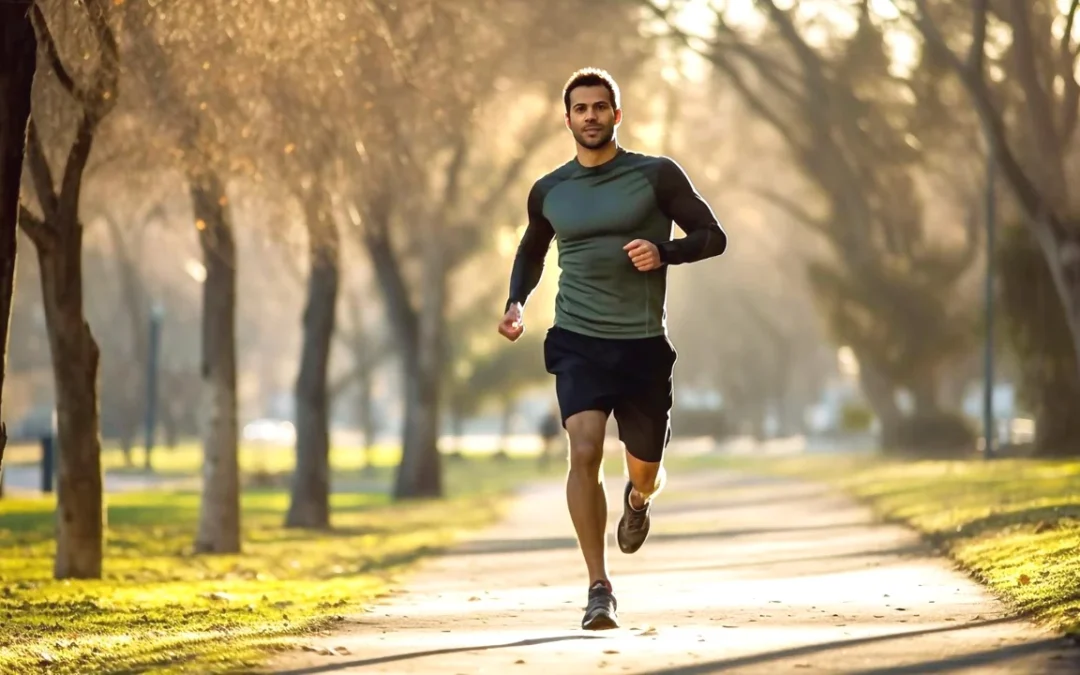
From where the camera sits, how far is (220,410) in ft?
66.1

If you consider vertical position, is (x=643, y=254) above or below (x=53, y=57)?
below

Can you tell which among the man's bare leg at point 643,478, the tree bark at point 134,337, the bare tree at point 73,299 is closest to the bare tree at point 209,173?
the bare tree at point 73,299

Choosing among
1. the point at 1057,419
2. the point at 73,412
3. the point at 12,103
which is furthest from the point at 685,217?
the point at 1057,419

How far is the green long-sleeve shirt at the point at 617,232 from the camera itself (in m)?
9.12

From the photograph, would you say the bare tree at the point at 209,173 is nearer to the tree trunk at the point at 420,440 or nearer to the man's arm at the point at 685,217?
the man's arm at the point at 685,217

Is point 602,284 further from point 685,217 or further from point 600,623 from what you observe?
point 600,623

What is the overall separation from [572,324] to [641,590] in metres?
3.61

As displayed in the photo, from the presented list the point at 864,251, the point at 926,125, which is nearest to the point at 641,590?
the point at 926,125

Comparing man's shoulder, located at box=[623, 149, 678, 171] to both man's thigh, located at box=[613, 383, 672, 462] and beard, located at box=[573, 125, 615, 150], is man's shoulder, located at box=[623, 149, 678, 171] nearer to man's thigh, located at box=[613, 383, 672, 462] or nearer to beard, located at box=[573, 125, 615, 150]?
beard, located at box=[573, 125, 615, 150]

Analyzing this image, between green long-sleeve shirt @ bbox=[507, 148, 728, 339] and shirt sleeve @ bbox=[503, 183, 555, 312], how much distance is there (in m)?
0.12

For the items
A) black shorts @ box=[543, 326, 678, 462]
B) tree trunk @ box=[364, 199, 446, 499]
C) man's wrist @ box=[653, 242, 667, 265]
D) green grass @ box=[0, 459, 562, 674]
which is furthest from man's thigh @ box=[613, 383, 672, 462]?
tree trunk @ box=[364, 199, 446, 499]

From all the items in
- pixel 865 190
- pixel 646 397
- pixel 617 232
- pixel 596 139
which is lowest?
pixel 646 397

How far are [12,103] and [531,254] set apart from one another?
2.73 metres

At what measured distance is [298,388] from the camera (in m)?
25.3
